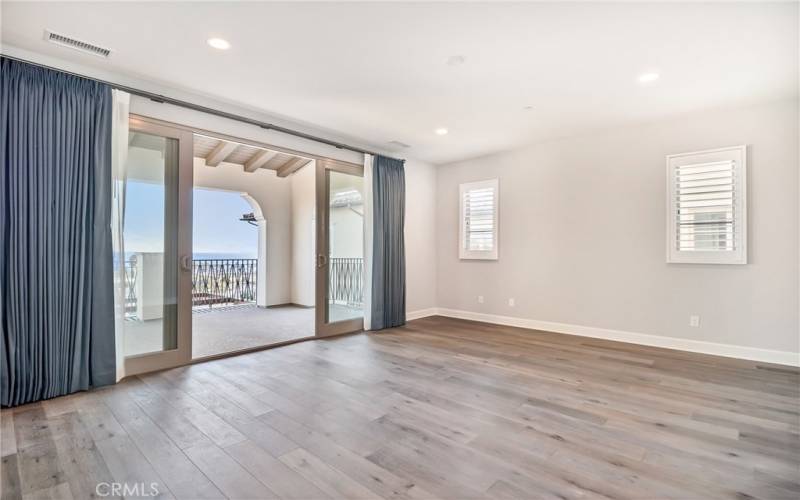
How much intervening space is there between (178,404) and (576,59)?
13.5 ft

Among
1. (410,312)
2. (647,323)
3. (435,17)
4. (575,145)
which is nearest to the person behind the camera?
(435,17)

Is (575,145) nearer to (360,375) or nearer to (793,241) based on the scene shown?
(793,241)

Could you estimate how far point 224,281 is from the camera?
8977mm

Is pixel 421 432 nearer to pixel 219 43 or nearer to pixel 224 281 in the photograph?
pixel 219 43

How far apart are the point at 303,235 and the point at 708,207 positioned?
691 centimetres

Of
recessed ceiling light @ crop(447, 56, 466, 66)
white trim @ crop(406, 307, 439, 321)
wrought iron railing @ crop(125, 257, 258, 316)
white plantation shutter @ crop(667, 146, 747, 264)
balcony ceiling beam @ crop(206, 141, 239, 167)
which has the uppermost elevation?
balcony ceiling beam @ crop(206, 141, 239, 167)

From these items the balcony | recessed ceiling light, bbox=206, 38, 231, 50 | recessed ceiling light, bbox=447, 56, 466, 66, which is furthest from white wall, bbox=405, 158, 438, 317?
recessed ceiling light, bbox=206, 38, 231, 50

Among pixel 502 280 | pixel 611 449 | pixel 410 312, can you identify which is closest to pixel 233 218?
pixel 410 312

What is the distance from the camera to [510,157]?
233 inches

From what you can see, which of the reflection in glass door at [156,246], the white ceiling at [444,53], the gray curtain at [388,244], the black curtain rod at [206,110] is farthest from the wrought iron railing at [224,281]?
the white ceiling at [444,53]

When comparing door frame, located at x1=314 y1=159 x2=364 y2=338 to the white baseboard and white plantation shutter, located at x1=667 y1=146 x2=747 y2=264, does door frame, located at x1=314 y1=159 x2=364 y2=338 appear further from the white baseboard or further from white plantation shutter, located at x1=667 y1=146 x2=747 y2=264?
white plantation shutter, located at x1=667 y1=146 x2=747 y2=264

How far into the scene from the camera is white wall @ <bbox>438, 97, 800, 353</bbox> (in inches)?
154

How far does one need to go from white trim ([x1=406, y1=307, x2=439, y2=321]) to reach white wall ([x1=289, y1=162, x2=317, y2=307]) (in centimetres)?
253

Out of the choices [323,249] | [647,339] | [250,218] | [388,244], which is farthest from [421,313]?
[250,218]
